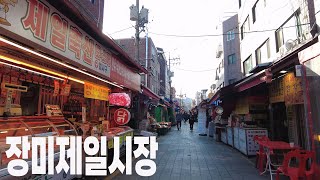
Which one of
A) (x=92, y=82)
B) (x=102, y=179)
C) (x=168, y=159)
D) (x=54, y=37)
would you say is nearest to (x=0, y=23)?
(x=54, y=37)

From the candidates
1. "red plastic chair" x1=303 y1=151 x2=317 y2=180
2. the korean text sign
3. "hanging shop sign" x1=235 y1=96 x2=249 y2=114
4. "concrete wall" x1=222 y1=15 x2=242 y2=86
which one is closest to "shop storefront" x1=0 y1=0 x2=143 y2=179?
the korean text sign

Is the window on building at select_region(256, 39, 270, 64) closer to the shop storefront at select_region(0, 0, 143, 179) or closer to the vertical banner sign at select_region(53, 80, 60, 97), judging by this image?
the shop storefront at select_region(0, 0, 143, 179)

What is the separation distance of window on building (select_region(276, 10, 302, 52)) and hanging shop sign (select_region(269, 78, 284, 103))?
7.22ft

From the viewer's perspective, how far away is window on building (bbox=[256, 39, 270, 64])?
15797mm

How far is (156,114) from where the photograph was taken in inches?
1195

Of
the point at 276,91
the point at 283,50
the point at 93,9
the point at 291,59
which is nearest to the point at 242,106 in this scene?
the point at 276,91

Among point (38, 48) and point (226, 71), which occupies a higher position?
point (226, 71)

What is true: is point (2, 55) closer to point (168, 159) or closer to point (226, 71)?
point (168, 159)

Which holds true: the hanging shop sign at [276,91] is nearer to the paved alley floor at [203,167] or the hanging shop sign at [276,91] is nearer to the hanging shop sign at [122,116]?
the paved alley floor at [203,167]

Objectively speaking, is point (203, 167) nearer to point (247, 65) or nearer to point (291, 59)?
point (291, 59)

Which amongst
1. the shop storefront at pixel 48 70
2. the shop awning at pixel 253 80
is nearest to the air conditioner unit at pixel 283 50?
the shop awning at pixel 253 80

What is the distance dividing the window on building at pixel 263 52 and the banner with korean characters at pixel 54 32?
11604 millimetres

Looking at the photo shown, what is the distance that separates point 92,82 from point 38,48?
524cm

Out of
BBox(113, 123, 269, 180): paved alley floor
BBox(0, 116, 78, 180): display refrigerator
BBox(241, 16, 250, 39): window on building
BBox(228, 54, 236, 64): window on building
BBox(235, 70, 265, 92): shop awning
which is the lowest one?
BBox(113, 123, 269, 180): paved alley floor
